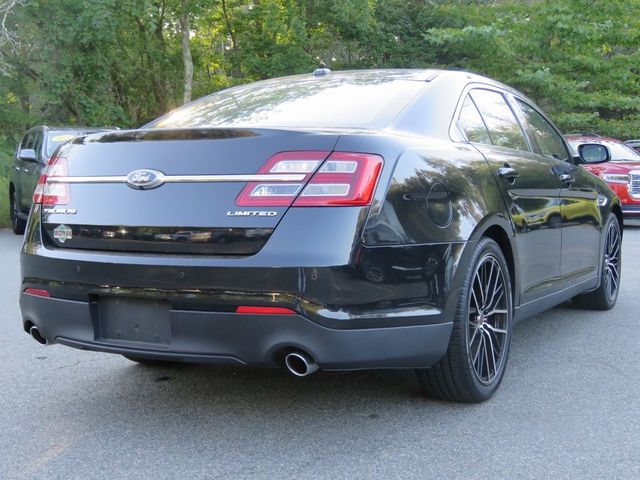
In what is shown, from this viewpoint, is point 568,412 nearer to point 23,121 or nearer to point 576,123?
point 576,123

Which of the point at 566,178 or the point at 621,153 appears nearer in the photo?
the point at 566,178

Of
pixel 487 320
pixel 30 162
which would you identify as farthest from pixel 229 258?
pixel 30 162

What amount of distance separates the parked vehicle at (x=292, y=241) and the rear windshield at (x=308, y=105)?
2 centimetres

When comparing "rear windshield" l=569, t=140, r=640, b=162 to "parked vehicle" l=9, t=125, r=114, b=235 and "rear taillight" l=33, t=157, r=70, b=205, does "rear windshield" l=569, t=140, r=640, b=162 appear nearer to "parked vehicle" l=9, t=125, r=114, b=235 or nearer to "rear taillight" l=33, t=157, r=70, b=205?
"parked vehicle" l=9, t=125, r=114, b=235

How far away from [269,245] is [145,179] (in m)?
0.63

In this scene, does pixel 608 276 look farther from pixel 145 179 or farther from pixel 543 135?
pixel 145 179

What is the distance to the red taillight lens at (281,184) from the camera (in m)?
3.07

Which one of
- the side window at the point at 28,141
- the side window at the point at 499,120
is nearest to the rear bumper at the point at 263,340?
the side window at the point at 499,120

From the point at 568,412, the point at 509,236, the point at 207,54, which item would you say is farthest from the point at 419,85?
the point at 207,54

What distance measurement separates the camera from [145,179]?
329 cm

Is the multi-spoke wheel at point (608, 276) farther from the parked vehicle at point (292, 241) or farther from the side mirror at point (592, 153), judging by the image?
the parked vehicle at point (292, 241)

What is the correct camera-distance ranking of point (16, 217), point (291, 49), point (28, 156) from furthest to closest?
point (291, 49)
point (16, 217)
point (28, 156)

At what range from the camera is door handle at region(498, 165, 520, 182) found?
4.05 m

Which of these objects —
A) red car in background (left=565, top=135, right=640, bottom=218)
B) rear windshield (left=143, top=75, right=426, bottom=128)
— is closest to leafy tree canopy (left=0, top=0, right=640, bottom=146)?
red car in background (left=565, top=135, right=640, bottom=218)
